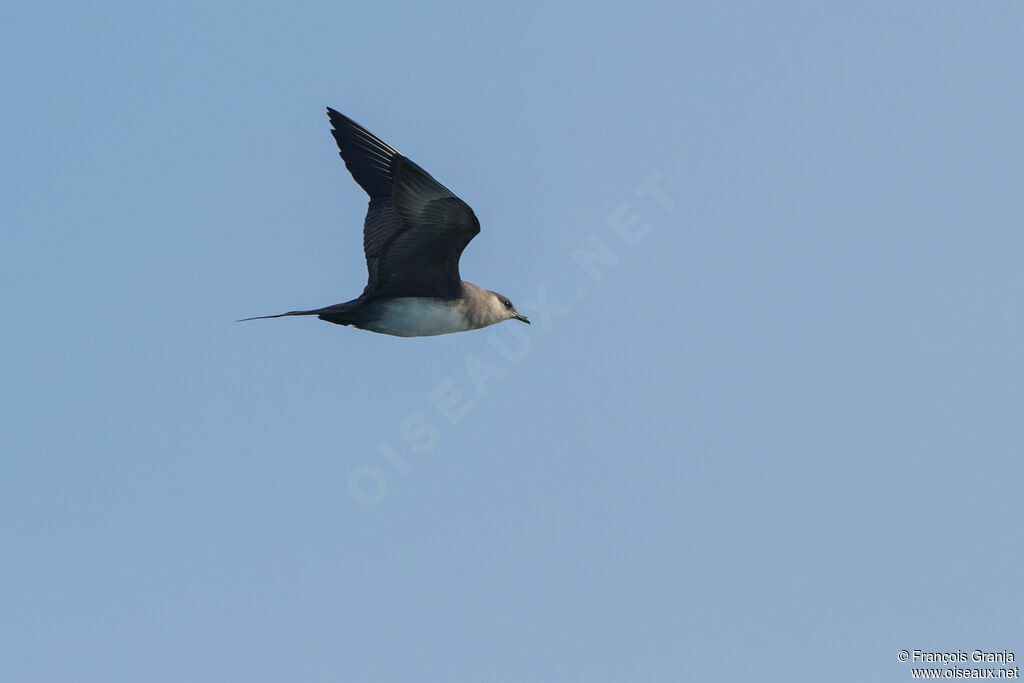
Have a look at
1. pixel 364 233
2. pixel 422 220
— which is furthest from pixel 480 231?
pixel 364 233

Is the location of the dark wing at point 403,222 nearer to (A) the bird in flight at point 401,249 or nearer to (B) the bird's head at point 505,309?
(A) the bird in flight at point 401,249

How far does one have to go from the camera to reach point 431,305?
43.7 feet

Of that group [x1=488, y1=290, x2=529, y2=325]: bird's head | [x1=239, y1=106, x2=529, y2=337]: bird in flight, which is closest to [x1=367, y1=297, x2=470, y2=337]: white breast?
[x1=239, y1=106, x2=529, y2=337]: bird in flight

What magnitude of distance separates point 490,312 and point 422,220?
1.99m

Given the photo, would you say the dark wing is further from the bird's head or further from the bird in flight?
the bird's head

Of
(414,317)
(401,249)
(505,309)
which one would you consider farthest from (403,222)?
(505,309)

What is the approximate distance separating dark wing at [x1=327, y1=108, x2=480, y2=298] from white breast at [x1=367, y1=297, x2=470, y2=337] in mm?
97

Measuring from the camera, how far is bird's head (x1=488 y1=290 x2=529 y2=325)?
14560 mm

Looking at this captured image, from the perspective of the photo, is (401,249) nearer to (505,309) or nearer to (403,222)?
(403,222)

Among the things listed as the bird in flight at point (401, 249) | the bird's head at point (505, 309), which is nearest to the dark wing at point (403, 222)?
the bird in flight at point (401, 249)

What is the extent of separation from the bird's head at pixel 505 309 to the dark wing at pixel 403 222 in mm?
1089

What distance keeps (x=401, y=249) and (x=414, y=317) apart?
0.74 metres

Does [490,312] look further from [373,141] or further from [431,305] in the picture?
[373,141]

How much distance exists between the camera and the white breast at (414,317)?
13.2m
